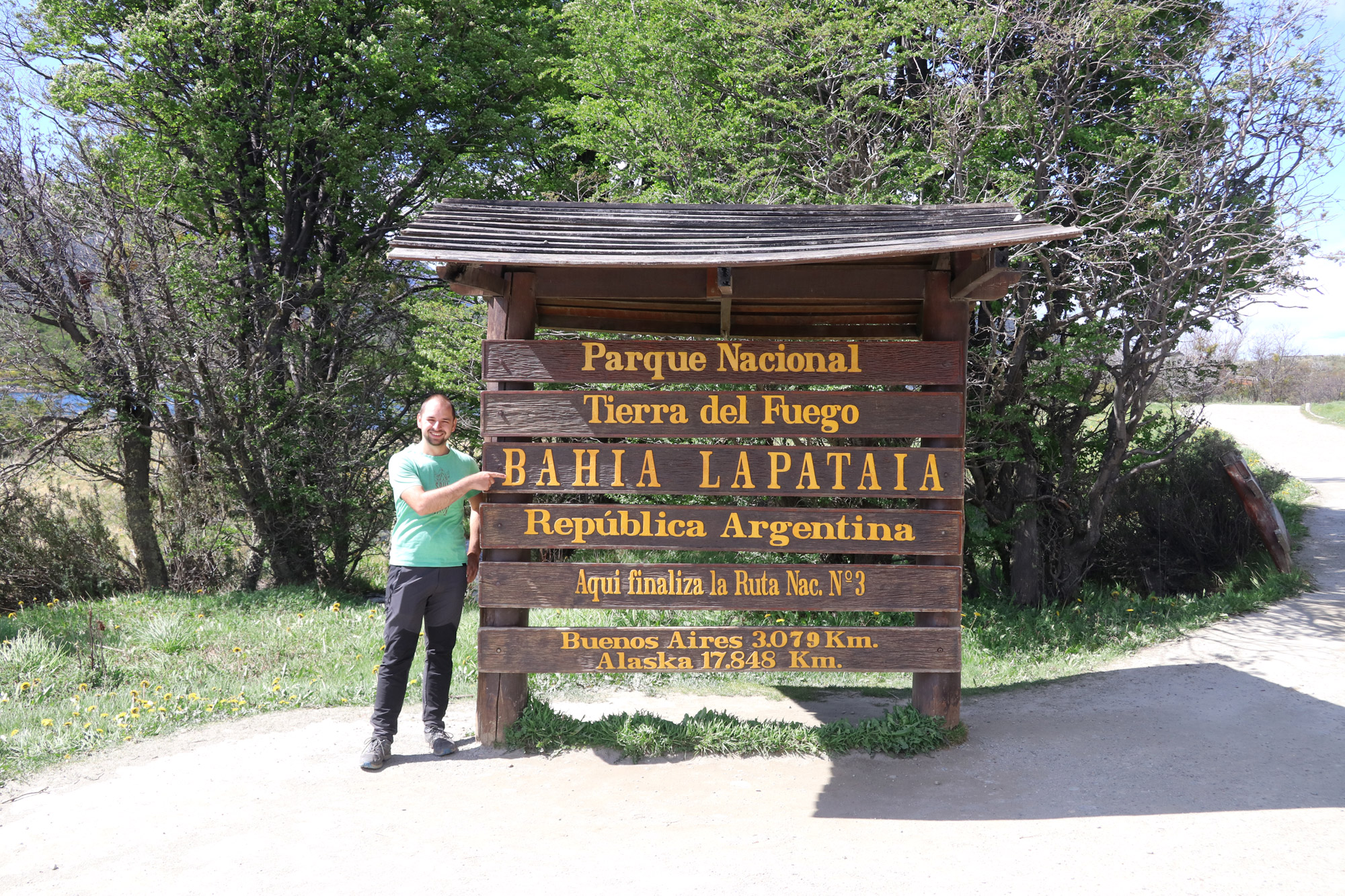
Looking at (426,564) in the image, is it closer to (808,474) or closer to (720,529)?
(720,529)

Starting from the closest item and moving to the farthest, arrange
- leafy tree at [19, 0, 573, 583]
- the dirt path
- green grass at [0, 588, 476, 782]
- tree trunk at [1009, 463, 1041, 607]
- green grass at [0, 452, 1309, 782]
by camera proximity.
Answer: the dirt path, green grass at [0, 452, 1309, 782], green grass at [0, 588, 476, 782], tree trunk at [1009, 463, 1041, 607], leafy tree at [19, 0, 573, 583]

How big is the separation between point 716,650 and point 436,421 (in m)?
2.08

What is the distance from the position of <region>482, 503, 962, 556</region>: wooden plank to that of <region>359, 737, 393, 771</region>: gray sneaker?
1.20 meters

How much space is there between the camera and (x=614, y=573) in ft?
16.5

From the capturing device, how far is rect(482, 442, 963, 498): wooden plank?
503cm

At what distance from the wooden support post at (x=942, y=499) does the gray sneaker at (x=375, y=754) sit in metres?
3.10

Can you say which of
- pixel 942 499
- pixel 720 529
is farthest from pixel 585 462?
pixel 942 499

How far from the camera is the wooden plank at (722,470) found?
5.03 meters

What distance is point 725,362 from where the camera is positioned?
509 cm

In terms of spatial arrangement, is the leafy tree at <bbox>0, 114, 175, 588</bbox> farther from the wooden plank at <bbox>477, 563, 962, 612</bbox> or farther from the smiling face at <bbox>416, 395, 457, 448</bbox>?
the wooden plank at <bbox>477, 563, 962, 612</bbox>

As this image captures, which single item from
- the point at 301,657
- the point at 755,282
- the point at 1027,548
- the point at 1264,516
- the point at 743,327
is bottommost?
the point at 301,657

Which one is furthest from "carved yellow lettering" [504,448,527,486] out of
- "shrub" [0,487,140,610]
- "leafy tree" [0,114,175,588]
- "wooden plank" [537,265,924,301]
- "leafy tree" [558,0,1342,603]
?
"shrub" [0,487,140,610]

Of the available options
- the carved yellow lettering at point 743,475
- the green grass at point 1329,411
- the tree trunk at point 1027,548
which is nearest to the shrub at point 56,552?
the carved yellow lettering at point 743,475

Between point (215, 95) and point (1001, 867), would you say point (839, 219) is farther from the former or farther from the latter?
point (215, 95)
